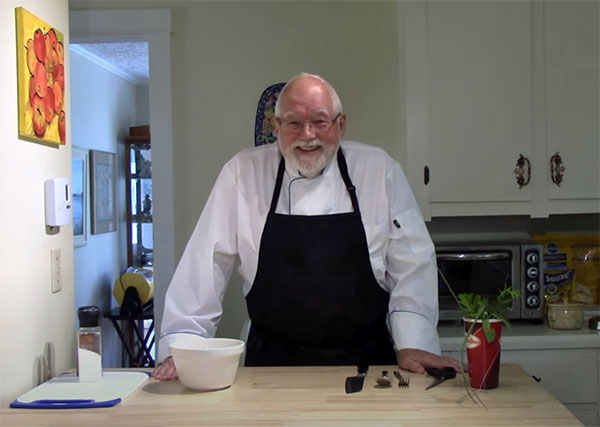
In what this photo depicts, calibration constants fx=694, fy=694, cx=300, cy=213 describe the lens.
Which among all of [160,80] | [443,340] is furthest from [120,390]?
[160,80]

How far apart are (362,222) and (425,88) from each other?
91cm

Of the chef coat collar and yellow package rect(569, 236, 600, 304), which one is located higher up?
the chef coat collar

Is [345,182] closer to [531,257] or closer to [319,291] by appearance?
[319,291]

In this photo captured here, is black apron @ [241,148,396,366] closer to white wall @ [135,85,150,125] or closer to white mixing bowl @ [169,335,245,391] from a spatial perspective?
white mixing bowl @ [169,335,245,391]

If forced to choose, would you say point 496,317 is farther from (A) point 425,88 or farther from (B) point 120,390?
(A) point 425,88

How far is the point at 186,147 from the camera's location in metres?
3.00

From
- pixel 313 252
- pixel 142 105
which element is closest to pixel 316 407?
pixel 313 252

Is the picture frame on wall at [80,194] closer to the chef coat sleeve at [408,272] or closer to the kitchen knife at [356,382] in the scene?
the chef coat sleeve at [408,272]

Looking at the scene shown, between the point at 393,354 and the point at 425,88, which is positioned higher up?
the point at 425,88

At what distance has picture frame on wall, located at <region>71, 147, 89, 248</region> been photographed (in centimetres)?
456

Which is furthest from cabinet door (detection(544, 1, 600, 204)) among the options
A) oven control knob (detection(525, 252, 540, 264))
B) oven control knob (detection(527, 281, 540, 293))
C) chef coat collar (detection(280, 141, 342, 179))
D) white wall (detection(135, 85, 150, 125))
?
white wall (detection(135, 85, 150, 125))

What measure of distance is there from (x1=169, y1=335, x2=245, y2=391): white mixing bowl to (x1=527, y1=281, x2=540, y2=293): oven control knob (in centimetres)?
156

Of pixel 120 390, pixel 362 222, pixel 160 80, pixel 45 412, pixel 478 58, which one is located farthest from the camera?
pixel 160 80

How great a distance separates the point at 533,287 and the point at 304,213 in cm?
116
